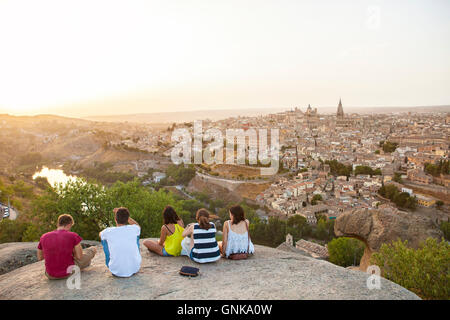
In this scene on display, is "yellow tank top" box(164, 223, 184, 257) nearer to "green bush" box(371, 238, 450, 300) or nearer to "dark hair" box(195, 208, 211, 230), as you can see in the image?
"dark hair" box(195, 208, 211, 230)

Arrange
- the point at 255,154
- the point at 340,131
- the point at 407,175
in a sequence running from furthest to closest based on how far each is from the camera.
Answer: the point at 340,131
the point at 255,154
the point at 407,175

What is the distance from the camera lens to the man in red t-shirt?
2363 millimetres

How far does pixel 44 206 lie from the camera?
244 inches

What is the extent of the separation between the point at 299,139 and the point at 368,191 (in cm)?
2108

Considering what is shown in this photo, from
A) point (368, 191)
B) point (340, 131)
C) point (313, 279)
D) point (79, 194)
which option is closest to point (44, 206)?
point (79, 194)

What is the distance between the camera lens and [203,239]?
275 centimetres

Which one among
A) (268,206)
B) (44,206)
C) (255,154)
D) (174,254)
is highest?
(174,254)

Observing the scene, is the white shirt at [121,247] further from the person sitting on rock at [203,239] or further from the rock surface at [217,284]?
A: the person sitting on rock at [203,239]

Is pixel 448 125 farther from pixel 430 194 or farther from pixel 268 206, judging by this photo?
pixel 268 206

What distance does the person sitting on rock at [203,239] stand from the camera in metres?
2.75

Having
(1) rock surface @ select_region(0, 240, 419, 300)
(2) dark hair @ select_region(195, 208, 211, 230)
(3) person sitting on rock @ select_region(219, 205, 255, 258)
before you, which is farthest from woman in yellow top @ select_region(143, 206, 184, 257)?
(3) person sitting on rock @ select_region(219, 205, 255, 258)

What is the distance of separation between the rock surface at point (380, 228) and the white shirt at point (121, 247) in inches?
154
